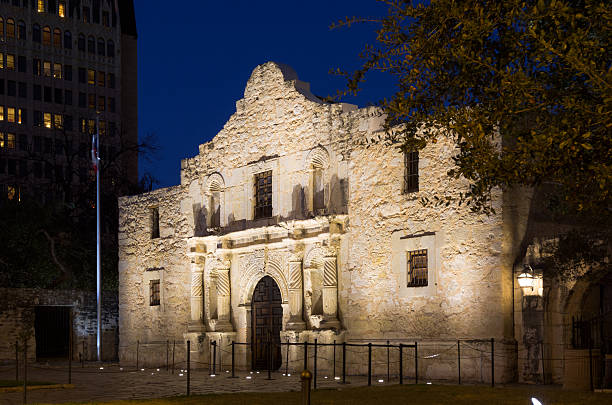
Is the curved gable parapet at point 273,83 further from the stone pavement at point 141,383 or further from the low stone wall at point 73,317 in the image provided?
the low stone wall at point 73,317

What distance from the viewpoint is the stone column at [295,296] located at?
23.1m

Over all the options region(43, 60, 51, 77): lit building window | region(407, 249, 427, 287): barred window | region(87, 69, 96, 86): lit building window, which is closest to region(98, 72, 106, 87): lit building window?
region(87, 69, 96, 86): lit building window

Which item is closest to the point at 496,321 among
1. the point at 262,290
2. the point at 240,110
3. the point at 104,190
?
the point at 262,290

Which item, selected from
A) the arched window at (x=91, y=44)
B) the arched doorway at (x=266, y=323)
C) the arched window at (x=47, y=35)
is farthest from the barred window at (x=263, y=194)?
the arched window at (x=91, y=44)

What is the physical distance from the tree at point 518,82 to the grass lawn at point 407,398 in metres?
3.15

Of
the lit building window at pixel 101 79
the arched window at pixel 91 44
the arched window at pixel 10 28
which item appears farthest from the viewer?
the lit building window at pixel 101 79

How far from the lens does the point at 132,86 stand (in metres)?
74.9

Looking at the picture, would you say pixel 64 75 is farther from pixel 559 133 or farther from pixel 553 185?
pixel 559 133

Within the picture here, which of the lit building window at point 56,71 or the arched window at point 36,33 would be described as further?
the lit building window at point 56,71

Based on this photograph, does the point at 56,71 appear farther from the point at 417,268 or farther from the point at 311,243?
the point at 417,268

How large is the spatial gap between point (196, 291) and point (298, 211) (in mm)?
5111

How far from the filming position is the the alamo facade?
19.6m

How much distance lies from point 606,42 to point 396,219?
38.1ft

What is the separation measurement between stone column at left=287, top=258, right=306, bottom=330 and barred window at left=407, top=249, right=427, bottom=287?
3.71 m
